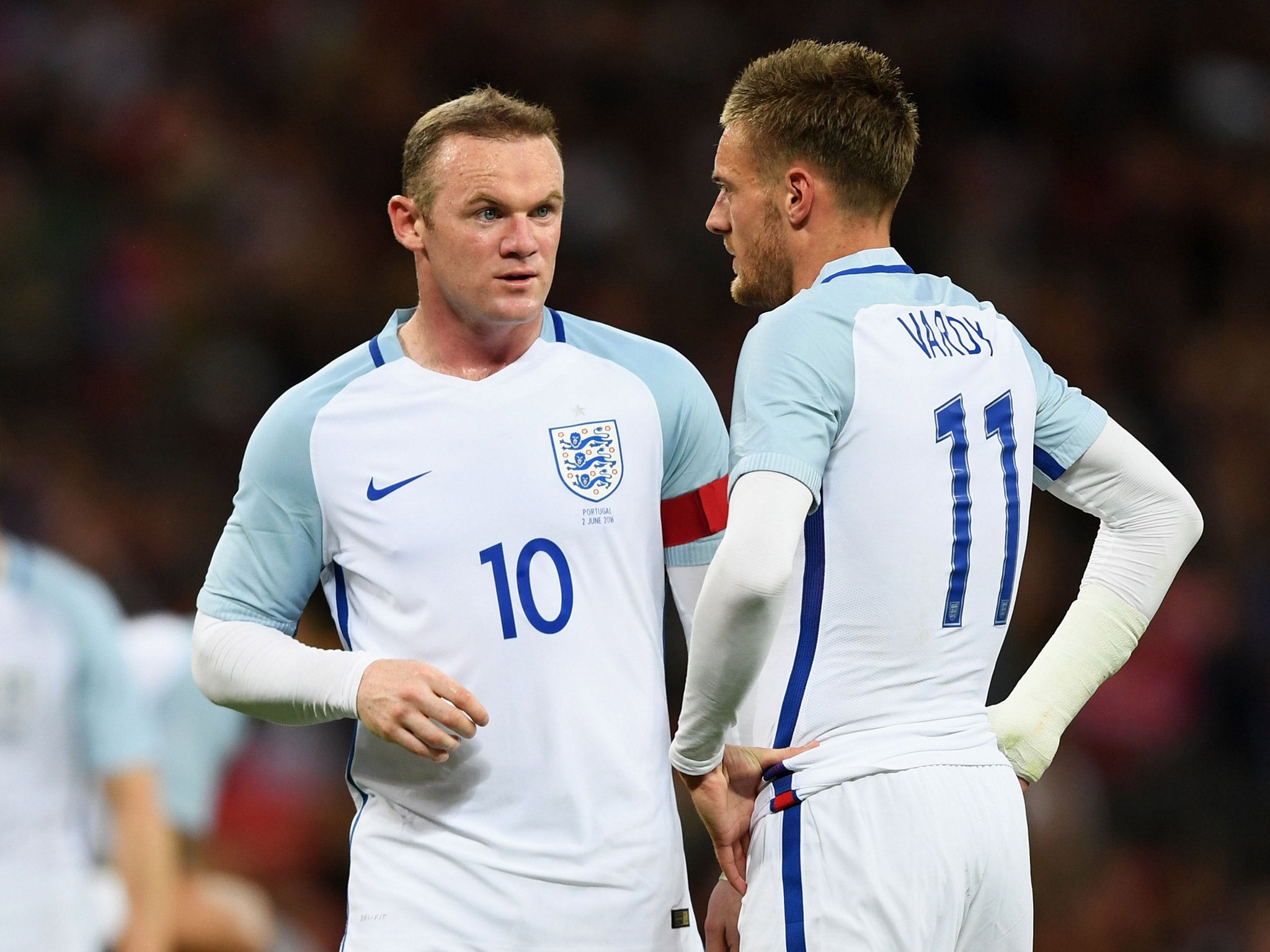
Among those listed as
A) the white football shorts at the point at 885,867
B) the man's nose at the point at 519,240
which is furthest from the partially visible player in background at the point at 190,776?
the white football shorts at the point at 885,867

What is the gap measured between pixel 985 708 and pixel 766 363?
0.75 metres

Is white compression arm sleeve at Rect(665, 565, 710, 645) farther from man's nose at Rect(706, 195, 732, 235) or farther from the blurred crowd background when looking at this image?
the blurred crowd background

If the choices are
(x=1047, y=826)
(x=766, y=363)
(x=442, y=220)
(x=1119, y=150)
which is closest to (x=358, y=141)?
(x=1119, y=150)

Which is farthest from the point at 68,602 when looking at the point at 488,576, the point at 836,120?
the point at 836,120

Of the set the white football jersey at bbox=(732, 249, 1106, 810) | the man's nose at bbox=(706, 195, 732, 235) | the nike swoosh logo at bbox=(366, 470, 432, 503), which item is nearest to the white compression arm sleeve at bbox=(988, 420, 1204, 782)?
the white football jersey at bbox=(732, 249, 1106, 810)

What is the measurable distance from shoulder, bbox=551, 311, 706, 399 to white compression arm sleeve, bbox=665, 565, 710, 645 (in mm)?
310

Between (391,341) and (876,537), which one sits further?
(391,341)

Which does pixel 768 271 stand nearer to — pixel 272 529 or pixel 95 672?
pixel 272 529

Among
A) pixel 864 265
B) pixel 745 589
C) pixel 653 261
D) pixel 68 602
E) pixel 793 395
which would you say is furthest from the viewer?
pixel 653 261

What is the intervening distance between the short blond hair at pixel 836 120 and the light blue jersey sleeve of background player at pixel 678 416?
418 millimetres

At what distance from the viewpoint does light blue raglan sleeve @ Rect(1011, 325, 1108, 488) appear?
274 cm

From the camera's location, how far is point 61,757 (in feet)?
13.3

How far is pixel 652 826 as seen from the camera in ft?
8.83

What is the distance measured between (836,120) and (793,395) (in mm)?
509
